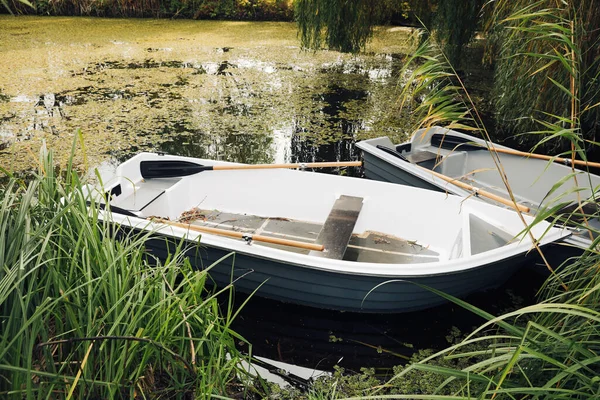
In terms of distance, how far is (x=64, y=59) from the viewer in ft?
26.6

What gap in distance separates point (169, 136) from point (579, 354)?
4695mm

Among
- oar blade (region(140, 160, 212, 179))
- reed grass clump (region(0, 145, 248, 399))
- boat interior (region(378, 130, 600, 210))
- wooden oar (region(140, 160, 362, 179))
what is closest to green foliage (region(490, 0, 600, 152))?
boat interior (region(378, 130, 600, 210))

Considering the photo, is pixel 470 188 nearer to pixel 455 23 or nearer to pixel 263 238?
pixel 263 238

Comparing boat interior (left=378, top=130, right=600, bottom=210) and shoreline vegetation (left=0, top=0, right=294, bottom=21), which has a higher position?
shoreline vegetation (left=0, top=0, right=294, bottom=21)

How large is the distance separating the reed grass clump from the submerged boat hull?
1.56 feet

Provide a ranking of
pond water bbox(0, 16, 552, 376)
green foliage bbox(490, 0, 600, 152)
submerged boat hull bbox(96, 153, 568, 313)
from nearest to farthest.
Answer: submerged boat hull bbox(96, 153, 568, 313) < pond water bbox(0, 16, 552, 376) < green foliage bbox(490, 0, 600, 152)

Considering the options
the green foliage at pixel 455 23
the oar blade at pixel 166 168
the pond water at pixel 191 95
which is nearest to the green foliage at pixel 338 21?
the pond water at pixel 191 95

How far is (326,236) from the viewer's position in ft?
10.1

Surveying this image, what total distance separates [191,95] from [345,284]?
458 cm

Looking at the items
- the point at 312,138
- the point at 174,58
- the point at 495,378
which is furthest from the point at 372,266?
the point at 174,58

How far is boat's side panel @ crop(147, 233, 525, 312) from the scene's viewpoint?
8.96 feet

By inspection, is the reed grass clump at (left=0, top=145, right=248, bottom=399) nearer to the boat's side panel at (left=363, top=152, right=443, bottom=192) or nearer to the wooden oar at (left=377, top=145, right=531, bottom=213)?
the wooden oar at (left=377, top=145, right=531, bottom=213)

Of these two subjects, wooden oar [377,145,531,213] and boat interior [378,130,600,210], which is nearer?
wooden oar [377,145,531,213]

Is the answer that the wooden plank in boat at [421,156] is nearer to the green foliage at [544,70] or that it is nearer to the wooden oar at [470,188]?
the wooden oar at [470,188]
